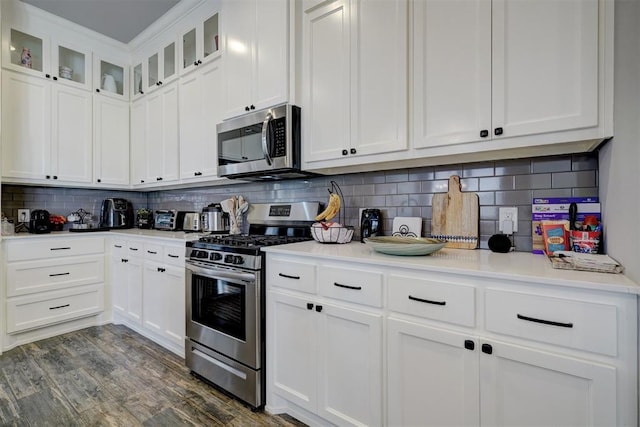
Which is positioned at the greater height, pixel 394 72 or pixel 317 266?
pixel 394 72

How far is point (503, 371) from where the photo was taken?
3.59 feet

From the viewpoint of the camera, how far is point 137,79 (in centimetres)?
354

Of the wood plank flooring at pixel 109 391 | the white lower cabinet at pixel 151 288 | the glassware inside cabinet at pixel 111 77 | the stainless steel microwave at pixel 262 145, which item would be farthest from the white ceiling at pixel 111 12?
the wood plank flooring at pixel 109 391

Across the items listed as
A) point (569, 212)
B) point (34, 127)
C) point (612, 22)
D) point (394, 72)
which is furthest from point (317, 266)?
point (34, 127)

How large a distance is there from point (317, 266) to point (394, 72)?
43.0 inches

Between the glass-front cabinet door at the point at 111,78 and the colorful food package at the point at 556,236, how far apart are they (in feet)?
13.7

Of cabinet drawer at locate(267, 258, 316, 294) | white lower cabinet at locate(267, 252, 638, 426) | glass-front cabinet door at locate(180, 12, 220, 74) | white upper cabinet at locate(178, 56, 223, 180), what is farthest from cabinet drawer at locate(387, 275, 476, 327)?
glass-front cabinet door at locate(180, 12, 220, 74)

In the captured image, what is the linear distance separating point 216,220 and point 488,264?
7.63ft

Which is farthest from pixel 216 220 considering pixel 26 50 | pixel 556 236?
pixel 556 236

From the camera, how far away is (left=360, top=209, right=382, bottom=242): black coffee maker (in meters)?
1.98

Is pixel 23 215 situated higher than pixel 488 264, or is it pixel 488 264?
pixel 23 215

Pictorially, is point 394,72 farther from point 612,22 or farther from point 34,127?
point 34,127

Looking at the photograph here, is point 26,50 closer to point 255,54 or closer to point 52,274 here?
point 52,274

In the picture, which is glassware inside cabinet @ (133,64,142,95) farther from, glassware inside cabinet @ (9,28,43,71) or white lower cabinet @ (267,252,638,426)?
white lower cabinet @ (267,252,638,426)
